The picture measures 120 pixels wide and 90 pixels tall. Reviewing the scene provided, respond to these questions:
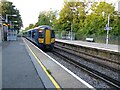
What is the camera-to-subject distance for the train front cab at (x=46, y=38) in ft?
102

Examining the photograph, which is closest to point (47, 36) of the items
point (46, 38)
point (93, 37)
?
point (46, 38)

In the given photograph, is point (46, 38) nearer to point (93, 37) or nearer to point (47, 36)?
point (47, 36)

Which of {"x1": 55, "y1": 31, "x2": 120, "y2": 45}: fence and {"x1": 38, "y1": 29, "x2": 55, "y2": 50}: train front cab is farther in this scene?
{"x1": 55, "y1": 31, "x2": 120, "y2": 45}: fence

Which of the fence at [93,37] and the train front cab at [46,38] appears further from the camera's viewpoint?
the fence at [93,37]

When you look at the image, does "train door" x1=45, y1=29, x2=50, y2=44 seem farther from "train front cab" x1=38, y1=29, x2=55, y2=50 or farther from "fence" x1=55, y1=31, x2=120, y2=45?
"fence" x1=55, y1=31, x2=120, y2=45

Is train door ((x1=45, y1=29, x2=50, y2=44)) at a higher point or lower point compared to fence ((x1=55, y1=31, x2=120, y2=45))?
higher

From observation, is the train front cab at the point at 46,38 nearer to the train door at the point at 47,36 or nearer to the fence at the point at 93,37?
the train door at the point at 47,36

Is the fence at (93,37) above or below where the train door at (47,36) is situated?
below

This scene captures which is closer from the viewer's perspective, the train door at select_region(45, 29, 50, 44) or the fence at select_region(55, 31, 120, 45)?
the train door at select_region(45, 29, 50, 44)

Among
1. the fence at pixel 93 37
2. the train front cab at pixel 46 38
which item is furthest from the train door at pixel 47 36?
the fence at pixel 93 37

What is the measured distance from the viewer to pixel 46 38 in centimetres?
3133

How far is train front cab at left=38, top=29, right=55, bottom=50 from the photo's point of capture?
3119 centimetres

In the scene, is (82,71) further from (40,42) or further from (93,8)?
(93,8)

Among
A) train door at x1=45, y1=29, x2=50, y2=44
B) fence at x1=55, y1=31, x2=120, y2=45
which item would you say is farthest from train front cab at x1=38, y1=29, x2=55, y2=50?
fence at x1=55, y1=31, x2=120, y2=45
